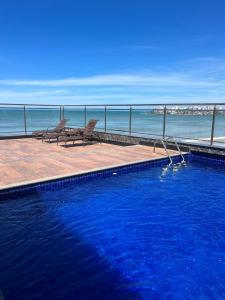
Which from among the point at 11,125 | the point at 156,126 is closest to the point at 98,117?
the point at 11,125

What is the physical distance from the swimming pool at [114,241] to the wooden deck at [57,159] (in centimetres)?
42

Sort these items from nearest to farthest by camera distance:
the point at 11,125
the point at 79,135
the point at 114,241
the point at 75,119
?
the point at 114,241 → the point at 79,135 → the point at 11,125 → the point at 75,119

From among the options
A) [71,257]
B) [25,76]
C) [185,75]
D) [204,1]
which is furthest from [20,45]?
[25,76]

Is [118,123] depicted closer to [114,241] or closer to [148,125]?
[148,125]

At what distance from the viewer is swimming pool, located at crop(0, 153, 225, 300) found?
7.88 ft

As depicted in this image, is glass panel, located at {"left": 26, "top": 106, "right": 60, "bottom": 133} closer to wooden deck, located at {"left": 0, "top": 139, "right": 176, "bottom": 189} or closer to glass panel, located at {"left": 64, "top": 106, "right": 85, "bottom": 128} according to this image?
glass panel, located at {"left": 64, "top": 106, "right": 85, "bottom": 128}

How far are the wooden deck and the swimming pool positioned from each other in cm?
42

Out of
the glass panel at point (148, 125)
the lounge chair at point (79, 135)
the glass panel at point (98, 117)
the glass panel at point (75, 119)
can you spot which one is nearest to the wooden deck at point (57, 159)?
the lounge chair at point (79, 135)

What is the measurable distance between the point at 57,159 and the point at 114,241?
11.4 feet

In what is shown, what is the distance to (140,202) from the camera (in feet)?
14.1

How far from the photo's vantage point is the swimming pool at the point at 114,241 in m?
2.40

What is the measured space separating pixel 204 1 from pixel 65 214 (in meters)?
8.00

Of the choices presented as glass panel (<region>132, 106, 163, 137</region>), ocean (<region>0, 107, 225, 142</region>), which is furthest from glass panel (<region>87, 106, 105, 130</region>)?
glass panel (<region>132, 106, 163, 137</region>)

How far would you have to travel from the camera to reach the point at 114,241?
10.5ft
